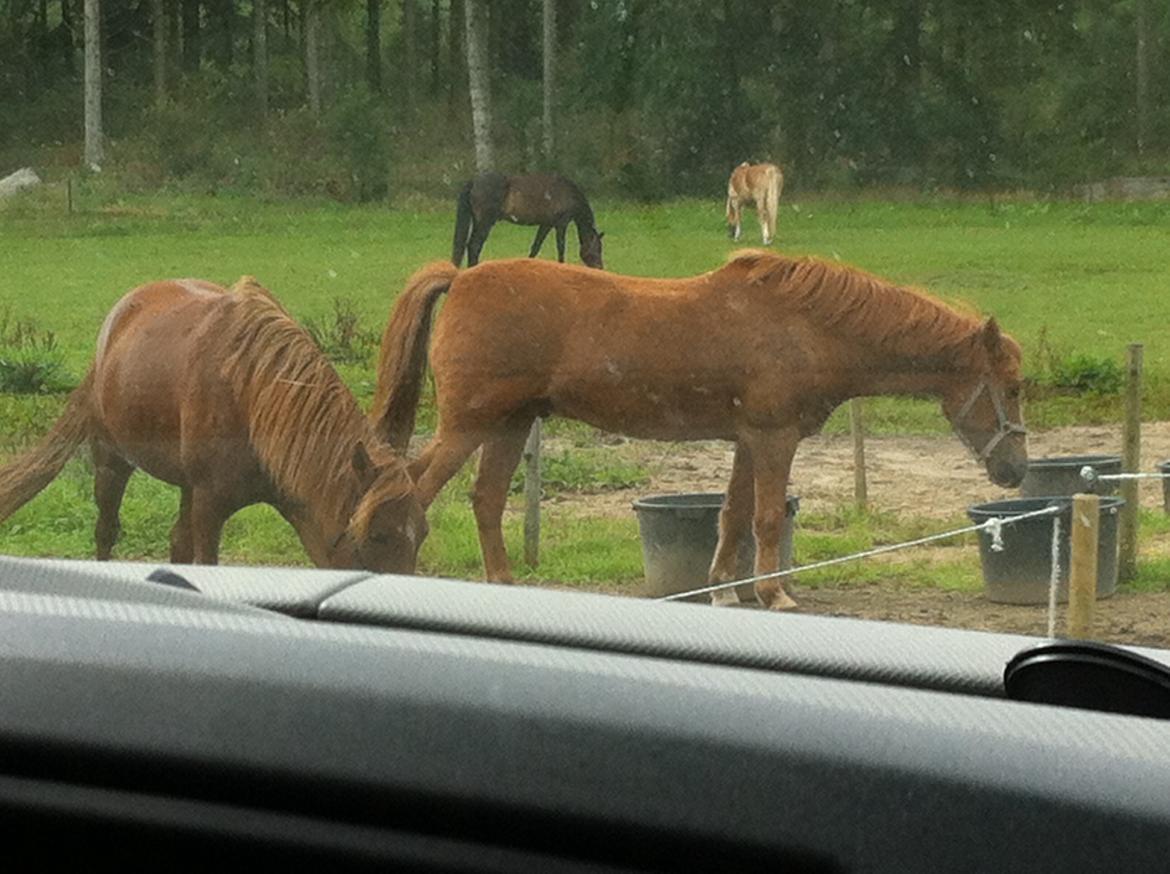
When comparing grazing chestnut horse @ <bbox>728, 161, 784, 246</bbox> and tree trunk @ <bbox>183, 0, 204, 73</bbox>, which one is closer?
grazing chestnut horse @ <bbox>728, 161, 784, 246</bbox>

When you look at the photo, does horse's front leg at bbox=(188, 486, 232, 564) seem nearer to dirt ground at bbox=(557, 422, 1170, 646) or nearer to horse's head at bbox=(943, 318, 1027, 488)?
dirt ground at bbox=(557, 422, 1170, 646)

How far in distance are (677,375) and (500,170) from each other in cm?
75

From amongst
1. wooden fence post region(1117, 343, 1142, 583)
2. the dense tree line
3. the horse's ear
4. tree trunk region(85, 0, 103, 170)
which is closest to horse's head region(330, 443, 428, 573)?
the horse's ear

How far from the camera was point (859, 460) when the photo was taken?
4270 mm

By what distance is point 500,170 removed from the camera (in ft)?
15.2

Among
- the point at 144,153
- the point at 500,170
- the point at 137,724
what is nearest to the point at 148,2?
the point at 144,153

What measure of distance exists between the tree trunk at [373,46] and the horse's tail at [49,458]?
3.17ft

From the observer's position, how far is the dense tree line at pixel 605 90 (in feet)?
13.6

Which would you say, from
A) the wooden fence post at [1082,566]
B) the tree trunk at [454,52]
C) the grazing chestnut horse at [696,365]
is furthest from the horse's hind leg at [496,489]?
the wooden fence post at [1082,566]

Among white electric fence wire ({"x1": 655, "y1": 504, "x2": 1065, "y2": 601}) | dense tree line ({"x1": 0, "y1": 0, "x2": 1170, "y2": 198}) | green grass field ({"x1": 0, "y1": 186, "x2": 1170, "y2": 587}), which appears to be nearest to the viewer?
white electric fence wire ({"x1": 655, "y1": 504, "x2": 1065, "y2": 601})

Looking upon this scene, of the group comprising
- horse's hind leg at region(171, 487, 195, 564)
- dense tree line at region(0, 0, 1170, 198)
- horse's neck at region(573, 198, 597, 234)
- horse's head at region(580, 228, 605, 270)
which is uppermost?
dense tree line at region(0, 0, 1170, 198)

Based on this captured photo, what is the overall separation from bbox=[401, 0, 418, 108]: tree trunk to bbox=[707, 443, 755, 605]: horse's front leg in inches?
47.1

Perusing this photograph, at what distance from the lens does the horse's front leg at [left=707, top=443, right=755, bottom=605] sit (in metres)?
4.02

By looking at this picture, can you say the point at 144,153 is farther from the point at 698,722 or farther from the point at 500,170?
the point at 698,722
